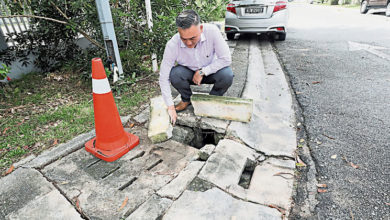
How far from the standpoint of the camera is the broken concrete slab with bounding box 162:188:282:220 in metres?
1.37

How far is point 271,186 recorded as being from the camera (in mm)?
1635

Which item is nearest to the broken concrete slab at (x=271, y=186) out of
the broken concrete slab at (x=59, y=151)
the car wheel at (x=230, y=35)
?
the broken concrete slab at (x=59, y=151)

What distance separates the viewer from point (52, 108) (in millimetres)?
2865

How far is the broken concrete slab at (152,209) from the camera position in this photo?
1364mm

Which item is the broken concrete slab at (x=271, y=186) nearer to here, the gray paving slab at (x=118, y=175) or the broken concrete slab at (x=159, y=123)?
the gray paving slab at (x=118, y=175)

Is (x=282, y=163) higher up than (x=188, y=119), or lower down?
lower down

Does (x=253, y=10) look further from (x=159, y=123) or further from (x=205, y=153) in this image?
(x=205, y=153)

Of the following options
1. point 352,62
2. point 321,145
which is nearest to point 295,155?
point 321,145

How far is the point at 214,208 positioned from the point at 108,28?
254 cm

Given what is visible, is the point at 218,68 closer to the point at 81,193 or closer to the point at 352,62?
the point at 81,193

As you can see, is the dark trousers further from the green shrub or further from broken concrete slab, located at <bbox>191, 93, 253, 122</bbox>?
the green shrub

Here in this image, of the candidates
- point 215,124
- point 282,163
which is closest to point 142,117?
point 215,124

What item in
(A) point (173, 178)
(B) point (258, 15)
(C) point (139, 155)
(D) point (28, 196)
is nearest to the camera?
(D) point (28, 196)

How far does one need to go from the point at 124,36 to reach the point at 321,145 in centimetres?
301
